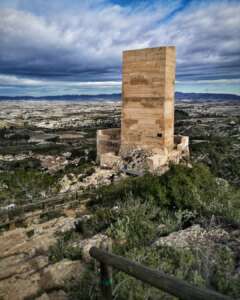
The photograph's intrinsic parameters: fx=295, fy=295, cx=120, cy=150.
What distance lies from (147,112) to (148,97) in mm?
631

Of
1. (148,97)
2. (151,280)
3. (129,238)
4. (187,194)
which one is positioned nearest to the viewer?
(151,280)

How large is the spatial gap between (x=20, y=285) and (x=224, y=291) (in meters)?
2.66

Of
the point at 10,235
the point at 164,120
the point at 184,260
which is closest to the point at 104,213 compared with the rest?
the point at 10,235

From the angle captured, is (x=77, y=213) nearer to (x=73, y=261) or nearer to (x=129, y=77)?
(x=73, y=261)

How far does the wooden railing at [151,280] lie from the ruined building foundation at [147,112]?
9.19 meters

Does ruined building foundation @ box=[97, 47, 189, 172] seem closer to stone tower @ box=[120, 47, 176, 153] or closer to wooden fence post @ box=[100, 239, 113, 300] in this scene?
stone tower @ box=[120, 47, 176, 153]

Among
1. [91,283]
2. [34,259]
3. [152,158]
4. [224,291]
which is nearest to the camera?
[224,291]

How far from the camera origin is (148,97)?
12391 mm

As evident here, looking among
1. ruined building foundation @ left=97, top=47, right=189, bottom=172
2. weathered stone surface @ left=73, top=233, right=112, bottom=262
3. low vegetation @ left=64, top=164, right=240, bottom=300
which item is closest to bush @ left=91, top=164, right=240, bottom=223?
low vegetation @ left=64, top=164, right=240, bottom=300

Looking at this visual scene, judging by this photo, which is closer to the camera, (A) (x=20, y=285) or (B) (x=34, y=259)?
(A) (x=20, y=285)

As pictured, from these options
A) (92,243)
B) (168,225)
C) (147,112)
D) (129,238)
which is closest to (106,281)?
(129,238)

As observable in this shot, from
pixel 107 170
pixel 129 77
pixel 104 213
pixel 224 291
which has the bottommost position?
pixel 107 170

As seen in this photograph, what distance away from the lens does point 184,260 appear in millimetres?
3602

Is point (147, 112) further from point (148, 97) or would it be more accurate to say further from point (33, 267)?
point (33, 267)
